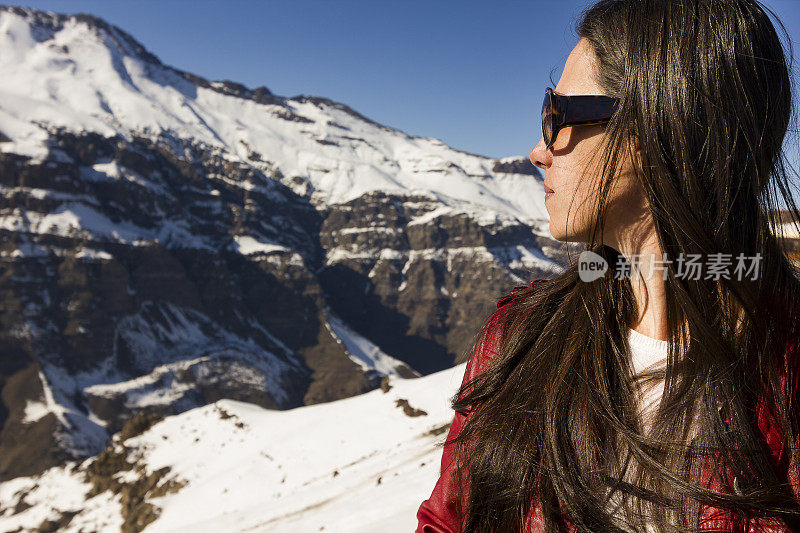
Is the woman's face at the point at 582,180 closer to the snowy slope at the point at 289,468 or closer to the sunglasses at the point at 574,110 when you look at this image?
the sunglasses at the point at 574,110

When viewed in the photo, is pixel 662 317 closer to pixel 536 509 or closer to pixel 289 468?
pixel 536 509

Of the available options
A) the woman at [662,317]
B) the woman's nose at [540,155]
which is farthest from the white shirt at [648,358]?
the woman's nose at [540,155]

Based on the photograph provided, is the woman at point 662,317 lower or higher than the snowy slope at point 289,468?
higher

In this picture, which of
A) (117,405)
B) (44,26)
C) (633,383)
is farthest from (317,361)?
(44,26)

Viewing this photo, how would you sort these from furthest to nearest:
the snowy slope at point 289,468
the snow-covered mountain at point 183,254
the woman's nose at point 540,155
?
the snow-covered mountain at point 183,254 → the snowy slope at point 289,468 → the woman's nose at point 540,155

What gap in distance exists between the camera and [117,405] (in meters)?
90.6

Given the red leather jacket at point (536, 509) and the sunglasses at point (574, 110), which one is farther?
the sunglasses at point (574, 110)

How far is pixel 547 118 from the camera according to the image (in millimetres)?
1320
